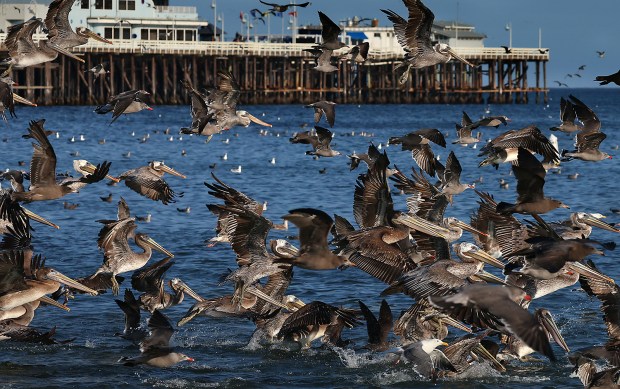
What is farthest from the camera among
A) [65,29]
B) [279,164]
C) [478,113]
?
[478,113]

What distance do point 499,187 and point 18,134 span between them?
1366 inches

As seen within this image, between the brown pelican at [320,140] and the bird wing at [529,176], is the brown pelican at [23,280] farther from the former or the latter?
the brown pelican at [320,140]

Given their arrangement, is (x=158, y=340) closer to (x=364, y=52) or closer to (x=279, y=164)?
(x=364, y=52)

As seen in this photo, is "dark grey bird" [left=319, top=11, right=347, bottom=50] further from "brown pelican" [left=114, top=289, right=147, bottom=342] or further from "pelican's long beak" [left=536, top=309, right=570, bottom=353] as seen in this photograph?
"pelican's long beak" [left=536, top=309, right=570, bottom=353]

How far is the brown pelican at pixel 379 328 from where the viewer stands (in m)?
15.8

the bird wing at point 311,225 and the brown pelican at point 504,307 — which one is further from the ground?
the bird wing at point 311,225

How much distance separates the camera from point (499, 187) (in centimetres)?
4162

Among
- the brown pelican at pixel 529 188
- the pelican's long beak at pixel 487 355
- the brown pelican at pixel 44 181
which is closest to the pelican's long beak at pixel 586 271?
the brown pelican at pixel 529 188

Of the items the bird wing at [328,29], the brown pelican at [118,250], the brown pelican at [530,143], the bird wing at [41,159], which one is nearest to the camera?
the bird wing at [41,159]

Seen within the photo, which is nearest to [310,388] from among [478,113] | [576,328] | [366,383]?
[366,383]

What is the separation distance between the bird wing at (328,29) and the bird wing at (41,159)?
6465 mm

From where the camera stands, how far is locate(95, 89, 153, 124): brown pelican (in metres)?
22.3

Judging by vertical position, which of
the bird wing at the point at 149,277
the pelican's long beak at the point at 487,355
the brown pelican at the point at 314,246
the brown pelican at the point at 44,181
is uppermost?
the brown pelican at the point at 44,181

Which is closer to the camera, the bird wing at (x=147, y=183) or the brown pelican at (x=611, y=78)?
the brown pelican at (x=611, y=78)
